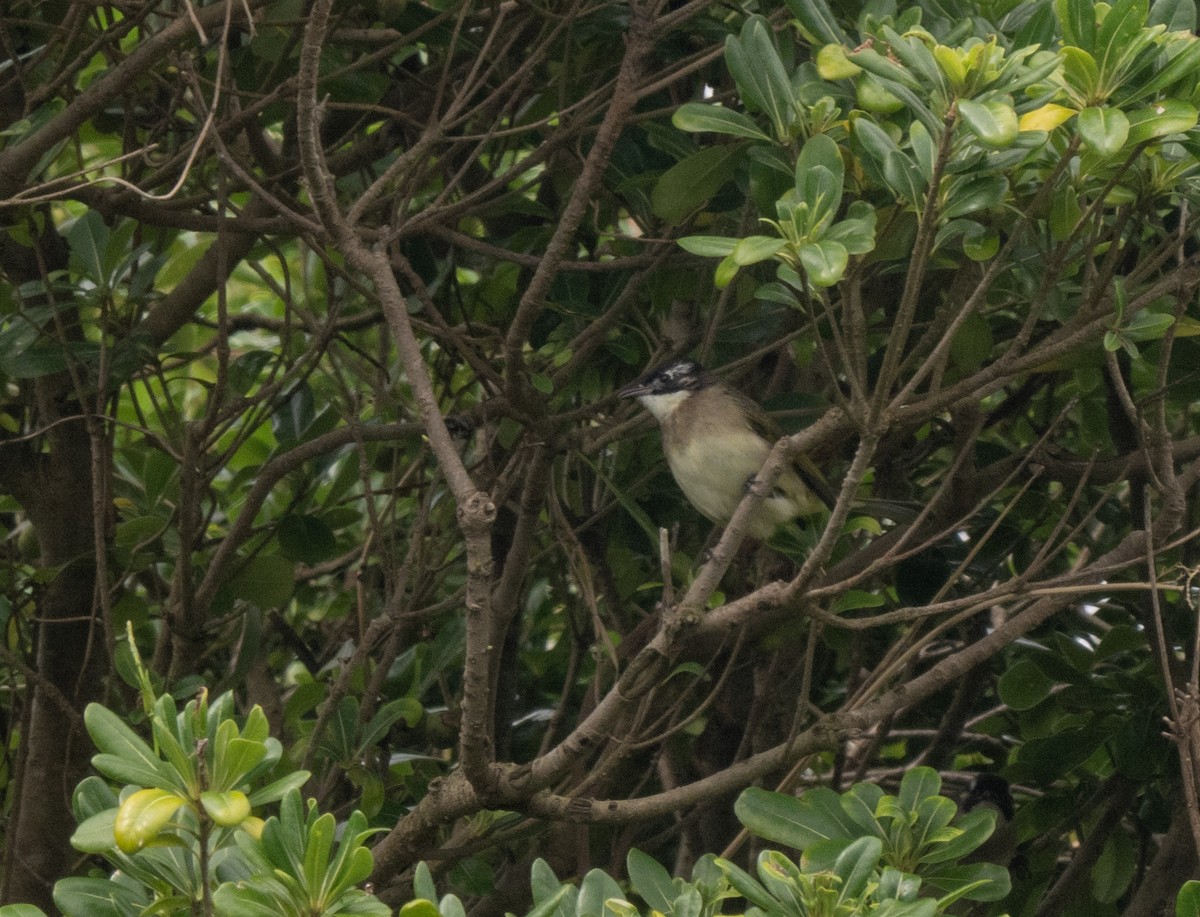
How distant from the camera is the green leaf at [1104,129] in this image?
7.16 ft

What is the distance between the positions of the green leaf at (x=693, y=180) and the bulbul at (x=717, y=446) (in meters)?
0.72

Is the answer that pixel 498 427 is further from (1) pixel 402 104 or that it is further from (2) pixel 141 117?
(2) pixel 141 117

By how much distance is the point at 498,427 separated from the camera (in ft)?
13.3

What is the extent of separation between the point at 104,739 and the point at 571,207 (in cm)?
140

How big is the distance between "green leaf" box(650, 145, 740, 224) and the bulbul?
0.72m

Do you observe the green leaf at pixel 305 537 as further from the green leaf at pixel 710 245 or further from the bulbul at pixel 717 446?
the green leaf at pixel 710 245

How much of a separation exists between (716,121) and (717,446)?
1572mm

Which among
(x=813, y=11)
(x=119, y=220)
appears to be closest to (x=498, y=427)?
(x=119, y=220)

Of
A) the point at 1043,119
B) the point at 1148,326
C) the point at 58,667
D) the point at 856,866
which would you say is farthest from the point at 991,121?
the point at 58,667

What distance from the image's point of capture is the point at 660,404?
4.11m

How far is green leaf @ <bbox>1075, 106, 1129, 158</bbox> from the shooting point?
2184 millimetres

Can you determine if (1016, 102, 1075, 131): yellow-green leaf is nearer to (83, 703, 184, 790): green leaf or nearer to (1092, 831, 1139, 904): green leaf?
(83, 703, 184, 790): green leaf

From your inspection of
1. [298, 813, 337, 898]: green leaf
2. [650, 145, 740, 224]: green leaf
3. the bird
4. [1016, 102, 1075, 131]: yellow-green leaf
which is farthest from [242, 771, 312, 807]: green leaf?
the bird

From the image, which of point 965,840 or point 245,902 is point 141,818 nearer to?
point 245,902
